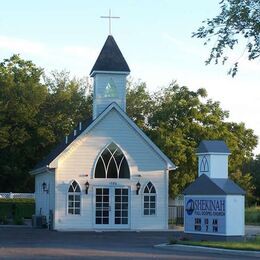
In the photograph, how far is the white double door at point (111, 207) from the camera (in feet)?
126

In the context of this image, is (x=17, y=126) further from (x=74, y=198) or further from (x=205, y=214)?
(x=205, y=214)

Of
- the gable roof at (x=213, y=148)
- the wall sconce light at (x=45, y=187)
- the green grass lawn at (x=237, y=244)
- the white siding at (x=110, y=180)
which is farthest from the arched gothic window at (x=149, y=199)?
the green grass lawn at (x=237, y=244)

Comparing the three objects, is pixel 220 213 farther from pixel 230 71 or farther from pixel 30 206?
pixel 30 206

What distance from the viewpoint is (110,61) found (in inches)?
1576

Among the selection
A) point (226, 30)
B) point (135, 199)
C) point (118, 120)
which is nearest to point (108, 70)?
point (118, 120)

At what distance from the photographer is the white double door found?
38.4 metres

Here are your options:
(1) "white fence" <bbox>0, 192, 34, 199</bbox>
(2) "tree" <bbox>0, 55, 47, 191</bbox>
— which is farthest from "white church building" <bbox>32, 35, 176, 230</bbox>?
(2) "tree" <bbox>0, 55, 47, 191</bbox>

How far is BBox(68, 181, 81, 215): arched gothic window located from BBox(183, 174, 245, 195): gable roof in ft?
29.6

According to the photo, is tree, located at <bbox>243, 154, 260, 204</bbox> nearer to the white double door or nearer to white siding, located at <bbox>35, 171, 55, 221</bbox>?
white siding, located at <bbox>35, 171, 55, 221</bbox>

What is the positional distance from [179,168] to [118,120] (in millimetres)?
13366

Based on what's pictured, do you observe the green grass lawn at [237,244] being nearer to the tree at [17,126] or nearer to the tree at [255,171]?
the tree at [17,126]

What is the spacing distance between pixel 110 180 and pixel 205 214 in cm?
1000

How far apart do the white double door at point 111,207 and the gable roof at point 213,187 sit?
8.52 meters

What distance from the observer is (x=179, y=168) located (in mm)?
51000
